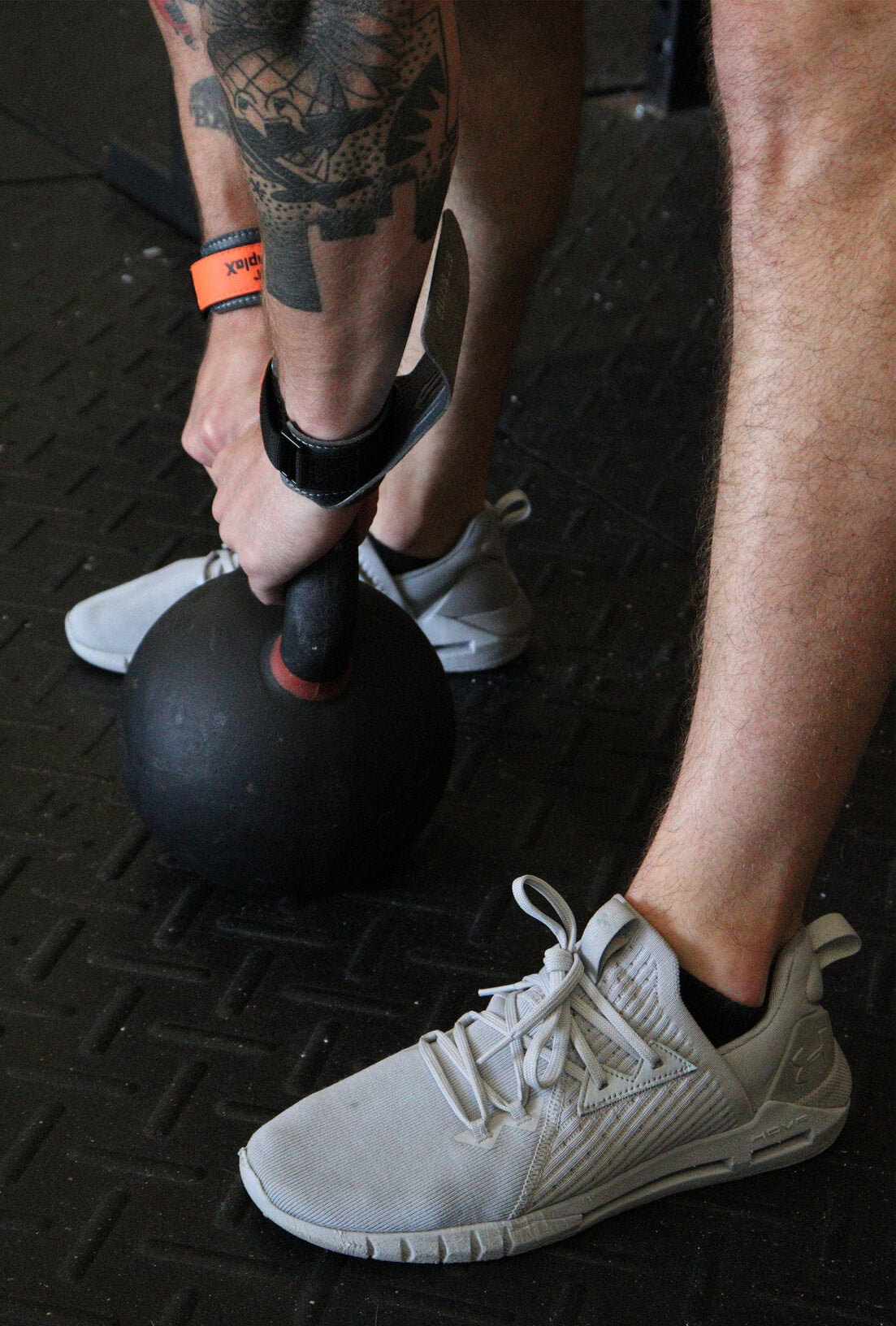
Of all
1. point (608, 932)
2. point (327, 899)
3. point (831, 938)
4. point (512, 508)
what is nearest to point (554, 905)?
point (608, 932)

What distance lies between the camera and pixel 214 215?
3.94 feet

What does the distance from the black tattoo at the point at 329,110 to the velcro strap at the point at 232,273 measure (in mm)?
296

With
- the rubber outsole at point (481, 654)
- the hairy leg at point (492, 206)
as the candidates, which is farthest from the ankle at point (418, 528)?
the rubber outsole at point (481, 654)

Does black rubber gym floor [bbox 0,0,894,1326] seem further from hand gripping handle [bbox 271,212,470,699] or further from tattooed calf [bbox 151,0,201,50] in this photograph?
tattooed calf [bbox 151,0,201,50]

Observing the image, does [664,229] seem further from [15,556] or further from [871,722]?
[871,722]

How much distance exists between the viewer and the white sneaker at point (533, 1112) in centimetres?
92

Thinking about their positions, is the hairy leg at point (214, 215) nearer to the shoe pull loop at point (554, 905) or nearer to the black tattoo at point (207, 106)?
the black tattoo at point (207, 106)

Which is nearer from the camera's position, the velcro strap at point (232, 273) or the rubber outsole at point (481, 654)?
the velcro strap at point (232, 273)

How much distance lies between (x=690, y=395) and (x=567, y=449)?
0.25 metres

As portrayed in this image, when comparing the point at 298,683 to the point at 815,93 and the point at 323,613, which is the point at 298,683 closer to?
the point at 323,613

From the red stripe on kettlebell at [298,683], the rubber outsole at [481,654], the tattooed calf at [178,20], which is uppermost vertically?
the tattooed calf at [178,20]

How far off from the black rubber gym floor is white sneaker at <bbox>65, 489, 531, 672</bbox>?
5 centimetres

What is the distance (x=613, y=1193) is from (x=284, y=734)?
43 cm

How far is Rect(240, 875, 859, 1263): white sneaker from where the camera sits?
918 millimetres
